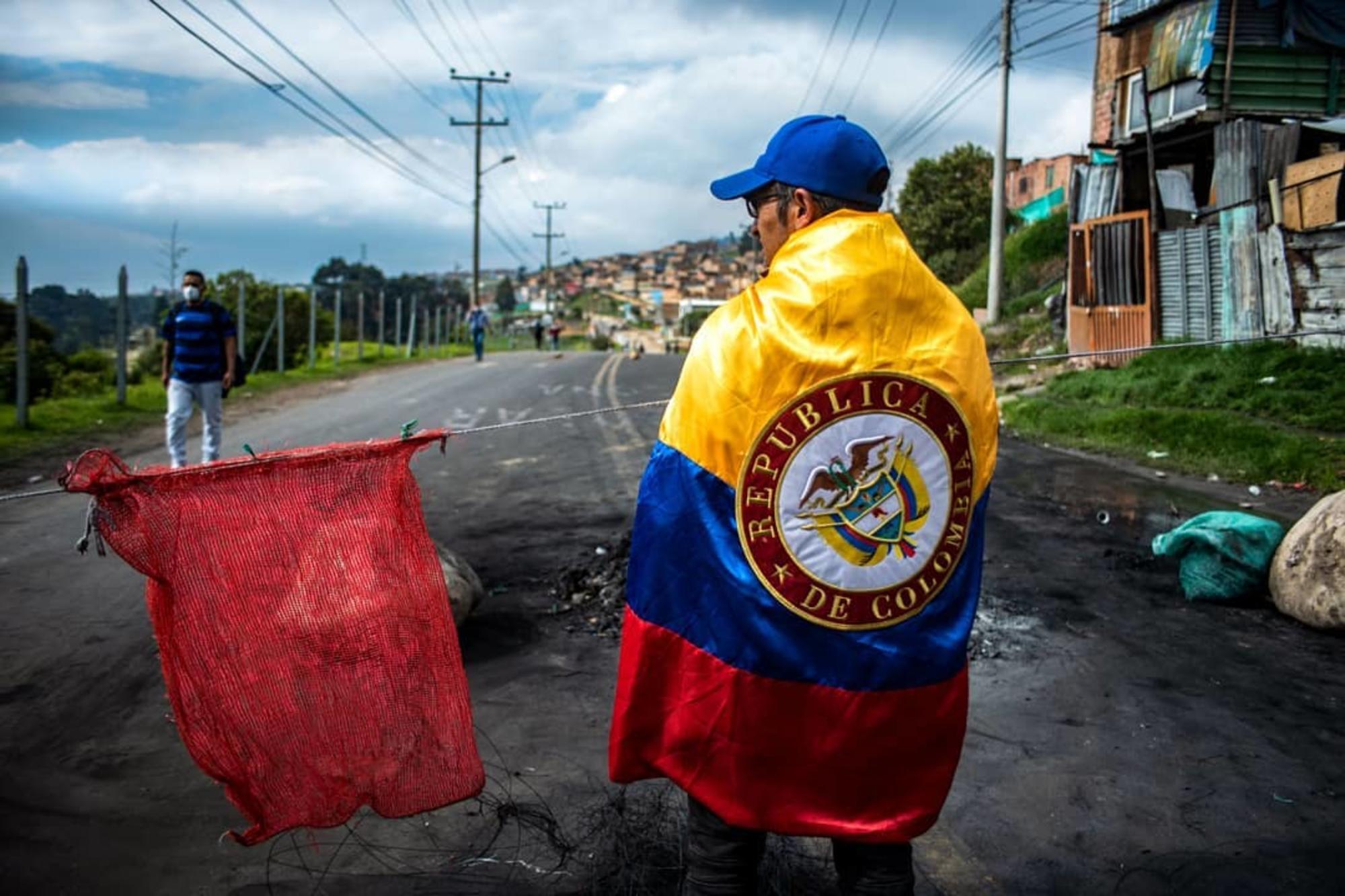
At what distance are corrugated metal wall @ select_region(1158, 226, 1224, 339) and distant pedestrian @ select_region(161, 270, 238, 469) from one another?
14609 mm

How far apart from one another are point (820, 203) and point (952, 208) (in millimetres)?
43123

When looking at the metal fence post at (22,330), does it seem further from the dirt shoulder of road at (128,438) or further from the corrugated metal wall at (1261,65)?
the corrugated metal wall at (1261,65)

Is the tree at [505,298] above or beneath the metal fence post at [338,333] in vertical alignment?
above

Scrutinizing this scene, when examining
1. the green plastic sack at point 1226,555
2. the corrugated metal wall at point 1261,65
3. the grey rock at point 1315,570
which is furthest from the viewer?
the corrugated metal wall at point 1261,65

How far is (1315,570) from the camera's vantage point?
551 centimetres

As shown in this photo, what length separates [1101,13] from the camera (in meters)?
27.0

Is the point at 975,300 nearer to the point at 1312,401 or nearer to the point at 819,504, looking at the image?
the point at 1312,401

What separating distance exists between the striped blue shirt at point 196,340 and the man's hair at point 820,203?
7.97 metres

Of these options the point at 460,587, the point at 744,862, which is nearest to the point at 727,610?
the point at 744,862

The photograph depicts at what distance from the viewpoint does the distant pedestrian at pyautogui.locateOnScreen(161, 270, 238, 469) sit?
29.9 ft

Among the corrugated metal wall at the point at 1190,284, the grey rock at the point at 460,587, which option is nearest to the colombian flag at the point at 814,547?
the grey rock at the point at 460,587

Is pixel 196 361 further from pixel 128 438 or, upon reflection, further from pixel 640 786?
pixel 640 786

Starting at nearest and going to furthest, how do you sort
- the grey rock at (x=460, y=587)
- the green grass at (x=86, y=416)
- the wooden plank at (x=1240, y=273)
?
the grey rock at (x=460, y=587) < the green grass at (x=86, y=416) < the wooden plank at (x=1240, y=273)

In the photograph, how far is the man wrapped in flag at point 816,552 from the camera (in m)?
2.01
